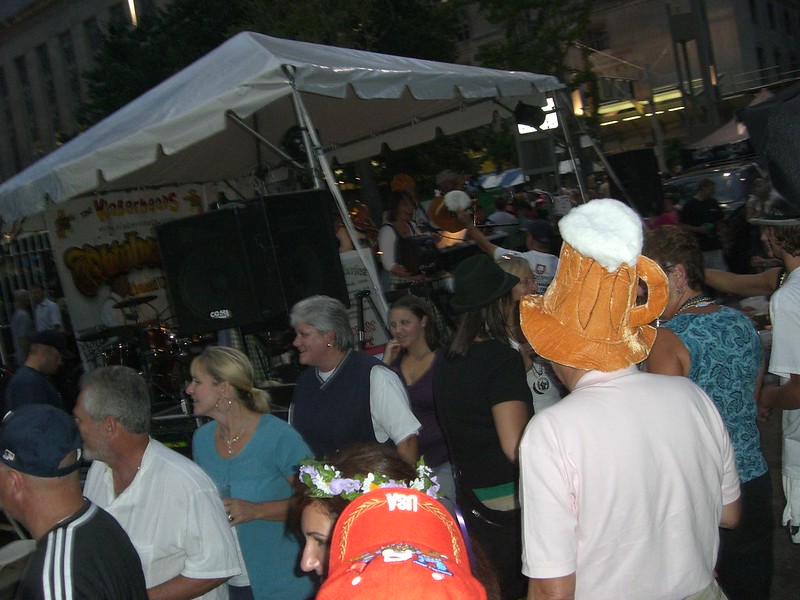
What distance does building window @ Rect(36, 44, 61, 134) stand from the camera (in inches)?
1570

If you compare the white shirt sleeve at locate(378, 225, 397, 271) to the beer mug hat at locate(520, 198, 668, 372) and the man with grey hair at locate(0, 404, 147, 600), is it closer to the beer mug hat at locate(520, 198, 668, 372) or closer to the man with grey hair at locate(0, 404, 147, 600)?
the man with grey hair at locate(0, 404, 147, 600)

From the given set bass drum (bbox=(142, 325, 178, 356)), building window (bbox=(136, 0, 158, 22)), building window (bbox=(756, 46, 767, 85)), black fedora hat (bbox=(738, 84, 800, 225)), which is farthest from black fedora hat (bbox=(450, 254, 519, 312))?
building window (bbox=(756, 46, 767, 85))

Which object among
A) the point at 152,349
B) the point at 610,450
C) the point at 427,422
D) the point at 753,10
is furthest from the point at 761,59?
the point at 610,450

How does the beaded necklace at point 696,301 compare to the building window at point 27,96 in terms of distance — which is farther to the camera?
the building window at point 27,96

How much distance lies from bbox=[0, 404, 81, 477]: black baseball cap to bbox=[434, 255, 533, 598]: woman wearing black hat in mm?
1481

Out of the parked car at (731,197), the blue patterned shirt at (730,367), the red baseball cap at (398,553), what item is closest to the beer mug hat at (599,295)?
the red baseball cap at (398,553)

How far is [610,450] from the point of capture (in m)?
1.97

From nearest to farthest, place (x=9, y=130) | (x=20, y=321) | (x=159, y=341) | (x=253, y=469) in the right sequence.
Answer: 1. (x=253, y=469)
2. (x=159, y=341)
3. (x=20, y=321)
4. (x=9, y=130)

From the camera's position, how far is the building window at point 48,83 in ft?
131

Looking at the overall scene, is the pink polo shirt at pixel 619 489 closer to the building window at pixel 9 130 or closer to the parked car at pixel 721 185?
the parked car at pixel 721 185

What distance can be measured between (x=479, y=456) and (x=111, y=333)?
7.19 m

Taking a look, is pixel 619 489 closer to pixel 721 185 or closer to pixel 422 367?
pixel 422 367

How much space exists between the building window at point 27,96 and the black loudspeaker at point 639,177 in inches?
1513

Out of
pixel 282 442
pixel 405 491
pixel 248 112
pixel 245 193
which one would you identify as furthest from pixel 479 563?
pixel 245 193
